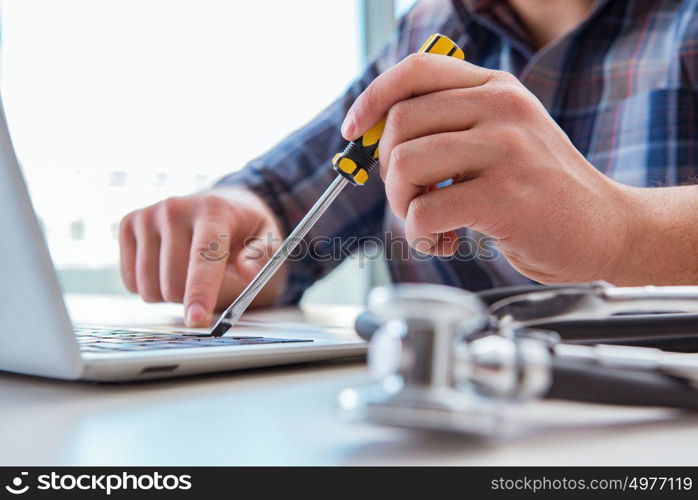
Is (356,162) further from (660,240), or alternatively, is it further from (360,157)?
(660,240)

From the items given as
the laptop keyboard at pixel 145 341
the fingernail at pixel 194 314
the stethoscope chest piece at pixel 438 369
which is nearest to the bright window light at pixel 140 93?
the fingernail at pixel 194 314

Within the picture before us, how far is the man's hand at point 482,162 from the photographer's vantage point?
1.19 ft

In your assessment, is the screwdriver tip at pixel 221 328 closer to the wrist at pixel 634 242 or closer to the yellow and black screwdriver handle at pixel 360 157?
the yellow and black screwdriver handle at pixel 360 157

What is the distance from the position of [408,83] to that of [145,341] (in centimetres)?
19

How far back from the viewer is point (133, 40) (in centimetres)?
139

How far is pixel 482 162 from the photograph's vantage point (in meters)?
0.37

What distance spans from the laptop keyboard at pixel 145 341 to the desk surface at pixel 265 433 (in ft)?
0.08

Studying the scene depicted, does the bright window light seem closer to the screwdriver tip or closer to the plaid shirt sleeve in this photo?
the plaid shirt sleeve

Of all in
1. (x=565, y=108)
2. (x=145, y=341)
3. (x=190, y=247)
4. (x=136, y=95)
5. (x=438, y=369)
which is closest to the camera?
(x=438, y=369)

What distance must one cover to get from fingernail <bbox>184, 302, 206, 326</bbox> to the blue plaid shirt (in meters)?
0.29

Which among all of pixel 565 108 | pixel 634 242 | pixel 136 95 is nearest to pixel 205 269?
pixel 634 242

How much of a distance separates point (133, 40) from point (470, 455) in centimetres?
138

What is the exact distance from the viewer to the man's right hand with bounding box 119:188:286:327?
0.57 metres

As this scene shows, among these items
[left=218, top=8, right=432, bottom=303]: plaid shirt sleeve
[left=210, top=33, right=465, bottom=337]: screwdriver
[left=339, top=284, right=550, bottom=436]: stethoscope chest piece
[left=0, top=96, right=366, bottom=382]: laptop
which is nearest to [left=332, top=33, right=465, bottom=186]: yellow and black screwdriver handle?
[left=210, top=33, right=465, bottom=337]: screwdriver
